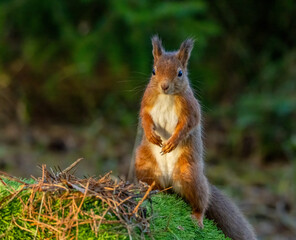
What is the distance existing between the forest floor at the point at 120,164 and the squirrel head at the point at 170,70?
11.5 ft

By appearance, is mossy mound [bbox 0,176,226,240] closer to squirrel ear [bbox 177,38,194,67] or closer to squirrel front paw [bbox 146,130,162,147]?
squirrel front paw [bbox 146,130,162,147]

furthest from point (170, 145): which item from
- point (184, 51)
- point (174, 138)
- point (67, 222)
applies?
point (67, 222)

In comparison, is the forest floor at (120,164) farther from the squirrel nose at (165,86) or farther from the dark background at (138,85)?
the squirrel nose at (165,86)

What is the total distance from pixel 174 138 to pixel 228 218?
68 cm

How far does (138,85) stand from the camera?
789cm

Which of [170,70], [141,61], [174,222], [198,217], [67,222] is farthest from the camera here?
[141,61]

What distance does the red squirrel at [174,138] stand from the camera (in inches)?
138

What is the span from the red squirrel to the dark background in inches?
130

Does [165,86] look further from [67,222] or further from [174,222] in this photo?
[67,222]

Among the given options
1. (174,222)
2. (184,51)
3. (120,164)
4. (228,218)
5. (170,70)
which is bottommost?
(174,222)

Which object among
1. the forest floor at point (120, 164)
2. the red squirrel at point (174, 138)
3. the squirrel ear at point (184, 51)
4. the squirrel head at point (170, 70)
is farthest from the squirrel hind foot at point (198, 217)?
the forest floor at point (120, 164)

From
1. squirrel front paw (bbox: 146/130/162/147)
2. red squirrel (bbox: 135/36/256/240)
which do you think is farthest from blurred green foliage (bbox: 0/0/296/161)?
squirrel front paw (bbox: 146/130/162/147)

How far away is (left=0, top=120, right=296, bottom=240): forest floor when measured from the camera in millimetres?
7035

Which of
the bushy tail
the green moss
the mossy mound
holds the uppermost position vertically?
the bushy tail
